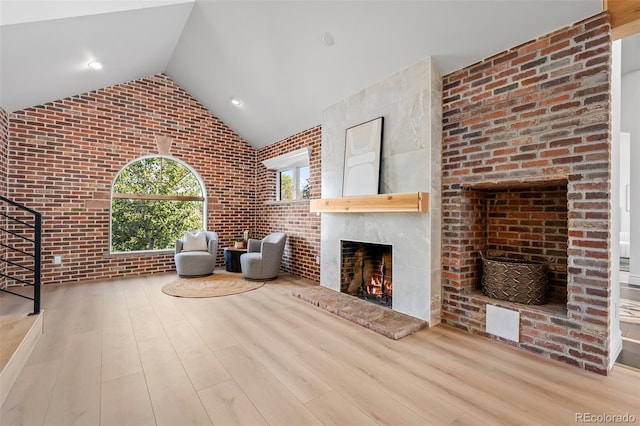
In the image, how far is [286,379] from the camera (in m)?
2.07

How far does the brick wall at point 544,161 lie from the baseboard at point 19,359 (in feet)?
11.3

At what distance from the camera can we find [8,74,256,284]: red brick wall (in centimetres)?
Answer: 472

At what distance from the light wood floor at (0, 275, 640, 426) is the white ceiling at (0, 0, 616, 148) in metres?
2.64

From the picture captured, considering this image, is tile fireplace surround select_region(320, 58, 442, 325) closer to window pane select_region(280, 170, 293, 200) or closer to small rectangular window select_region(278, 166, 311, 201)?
small rectangular window select_region(278, 166, 311, 201)

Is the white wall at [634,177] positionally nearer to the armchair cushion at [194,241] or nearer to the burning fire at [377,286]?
the burning fire at [377,286]

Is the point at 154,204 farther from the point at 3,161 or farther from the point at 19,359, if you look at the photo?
the point at 19,359

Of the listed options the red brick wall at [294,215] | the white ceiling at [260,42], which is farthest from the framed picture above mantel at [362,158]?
the red brick wall at [294,215]

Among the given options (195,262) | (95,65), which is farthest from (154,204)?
(95,65)

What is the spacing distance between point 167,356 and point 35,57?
11.9 feet

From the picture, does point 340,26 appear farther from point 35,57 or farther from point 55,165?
point 55,165

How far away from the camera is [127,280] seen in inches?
199

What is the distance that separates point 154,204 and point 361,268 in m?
4.12

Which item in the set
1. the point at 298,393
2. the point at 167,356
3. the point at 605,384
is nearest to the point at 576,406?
the point at 605,384

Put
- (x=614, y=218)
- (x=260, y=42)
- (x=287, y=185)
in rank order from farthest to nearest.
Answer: (x=287, y=185)
(x=260, y=42)
(x=614, y=218)
